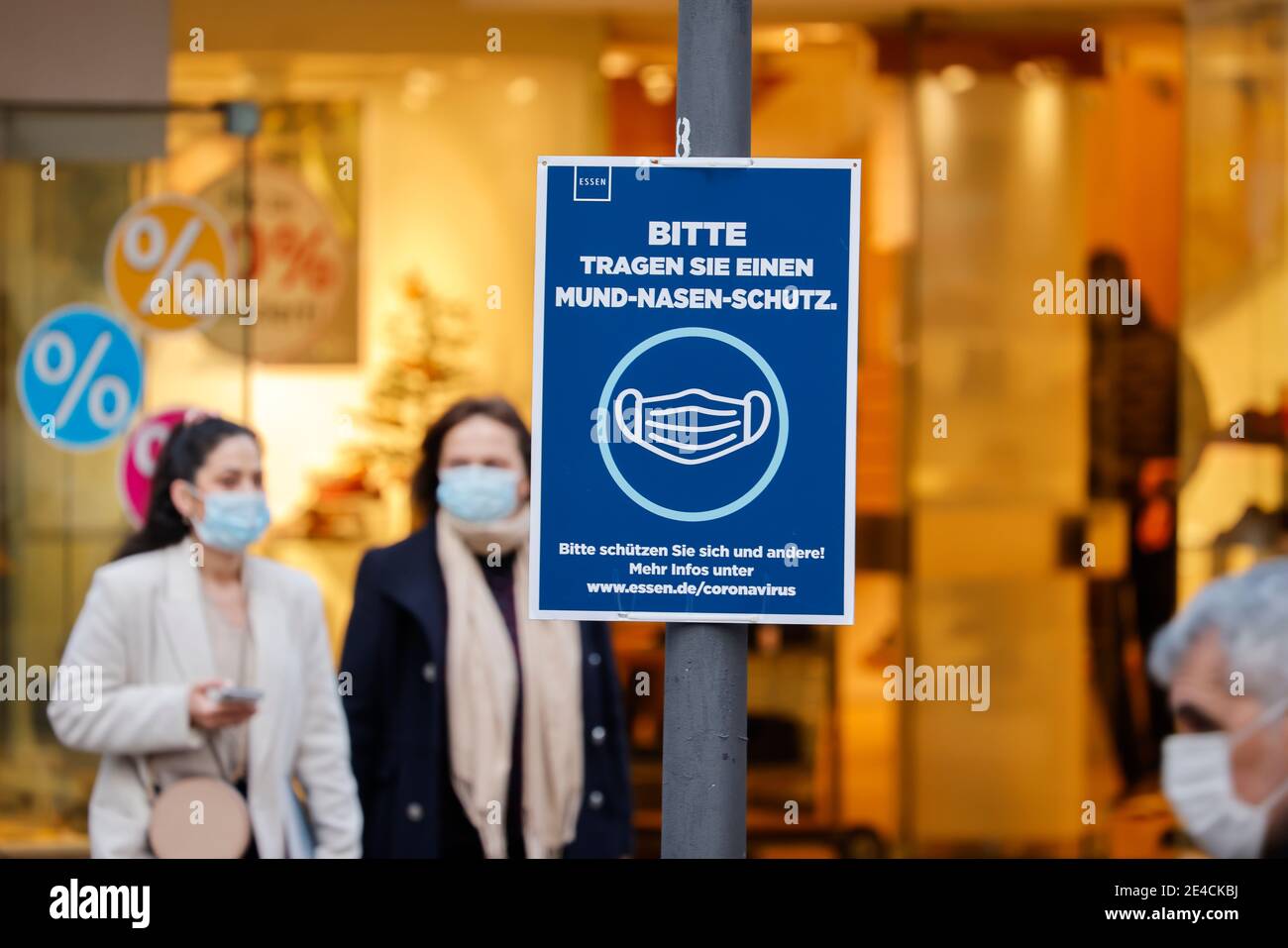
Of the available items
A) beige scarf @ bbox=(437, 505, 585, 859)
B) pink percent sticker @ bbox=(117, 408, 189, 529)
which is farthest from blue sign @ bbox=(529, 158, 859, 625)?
pink percent sticker @ bbox=(117, 408, 189, 529)

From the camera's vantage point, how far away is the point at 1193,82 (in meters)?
8.05

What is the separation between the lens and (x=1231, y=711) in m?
7.81

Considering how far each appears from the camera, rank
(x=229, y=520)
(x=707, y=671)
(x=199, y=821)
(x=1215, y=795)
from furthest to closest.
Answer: (x=1215, y=795), (x=229, y=520), (x=199, y=821), (x=707, y=671)

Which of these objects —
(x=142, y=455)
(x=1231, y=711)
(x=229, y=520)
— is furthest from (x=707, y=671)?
(x=1231, y=711)

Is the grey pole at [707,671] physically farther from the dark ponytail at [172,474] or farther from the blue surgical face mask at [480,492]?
the dark ponytail at [172,474]

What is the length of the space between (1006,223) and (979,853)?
2.96 m

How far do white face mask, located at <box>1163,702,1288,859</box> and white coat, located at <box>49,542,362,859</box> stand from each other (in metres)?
3.71

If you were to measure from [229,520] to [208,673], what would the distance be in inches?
25.3

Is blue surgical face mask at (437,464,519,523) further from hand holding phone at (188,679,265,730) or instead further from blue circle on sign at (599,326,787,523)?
blue circle on sign at (599,326,787,523)

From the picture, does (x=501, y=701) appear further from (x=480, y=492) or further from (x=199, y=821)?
(x=199, y=821)

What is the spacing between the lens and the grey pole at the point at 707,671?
135 inches

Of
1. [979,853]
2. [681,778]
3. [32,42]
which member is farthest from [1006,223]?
[681,778]
